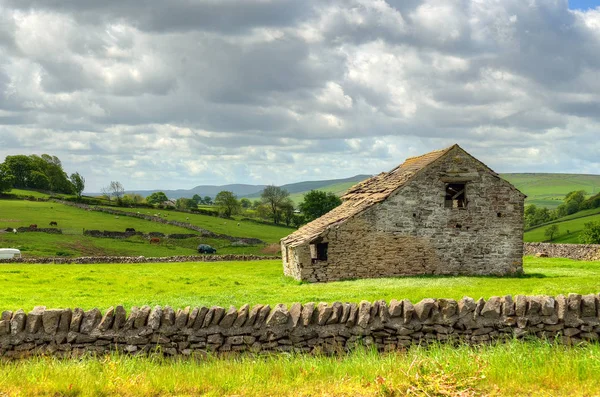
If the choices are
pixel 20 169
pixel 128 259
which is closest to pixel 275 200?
pixel 20 169

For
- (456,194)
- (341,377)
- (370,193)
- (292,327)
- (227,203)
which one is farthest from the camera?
(227,203)

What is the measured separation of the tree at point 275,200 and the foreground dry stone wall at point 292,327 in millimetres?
95472

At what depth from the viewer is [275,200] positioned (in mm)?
116062

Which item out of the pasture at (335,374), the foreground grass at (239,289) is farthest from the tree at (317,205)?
the pasture at (335,374)

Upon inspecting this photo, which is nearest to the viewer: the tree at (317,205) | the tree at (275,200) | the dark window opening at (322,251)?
the dark window opening at (322,251)

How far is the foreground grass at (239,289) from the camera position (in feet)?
58.6

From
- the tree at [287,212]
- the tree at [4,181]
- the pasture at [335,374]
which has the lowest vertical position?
the pasture at [335,374]

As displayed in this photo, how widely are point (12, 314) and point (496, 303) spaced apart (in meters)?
9.11

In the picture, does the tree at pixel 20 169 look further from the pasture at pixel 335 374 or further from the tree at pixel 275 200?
the pasture at pixel 335 374

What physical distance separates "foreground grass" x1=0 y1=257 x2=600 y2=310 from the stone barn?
5.21ft

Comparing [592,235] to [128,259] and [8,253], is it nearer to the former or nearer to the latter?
[128,259]

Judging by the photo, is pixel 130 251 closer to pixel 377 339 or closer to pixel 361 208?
pixel 361 208

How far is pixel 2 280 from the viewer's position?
27469mm

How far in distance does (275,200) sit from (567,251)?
7474 centimetres
